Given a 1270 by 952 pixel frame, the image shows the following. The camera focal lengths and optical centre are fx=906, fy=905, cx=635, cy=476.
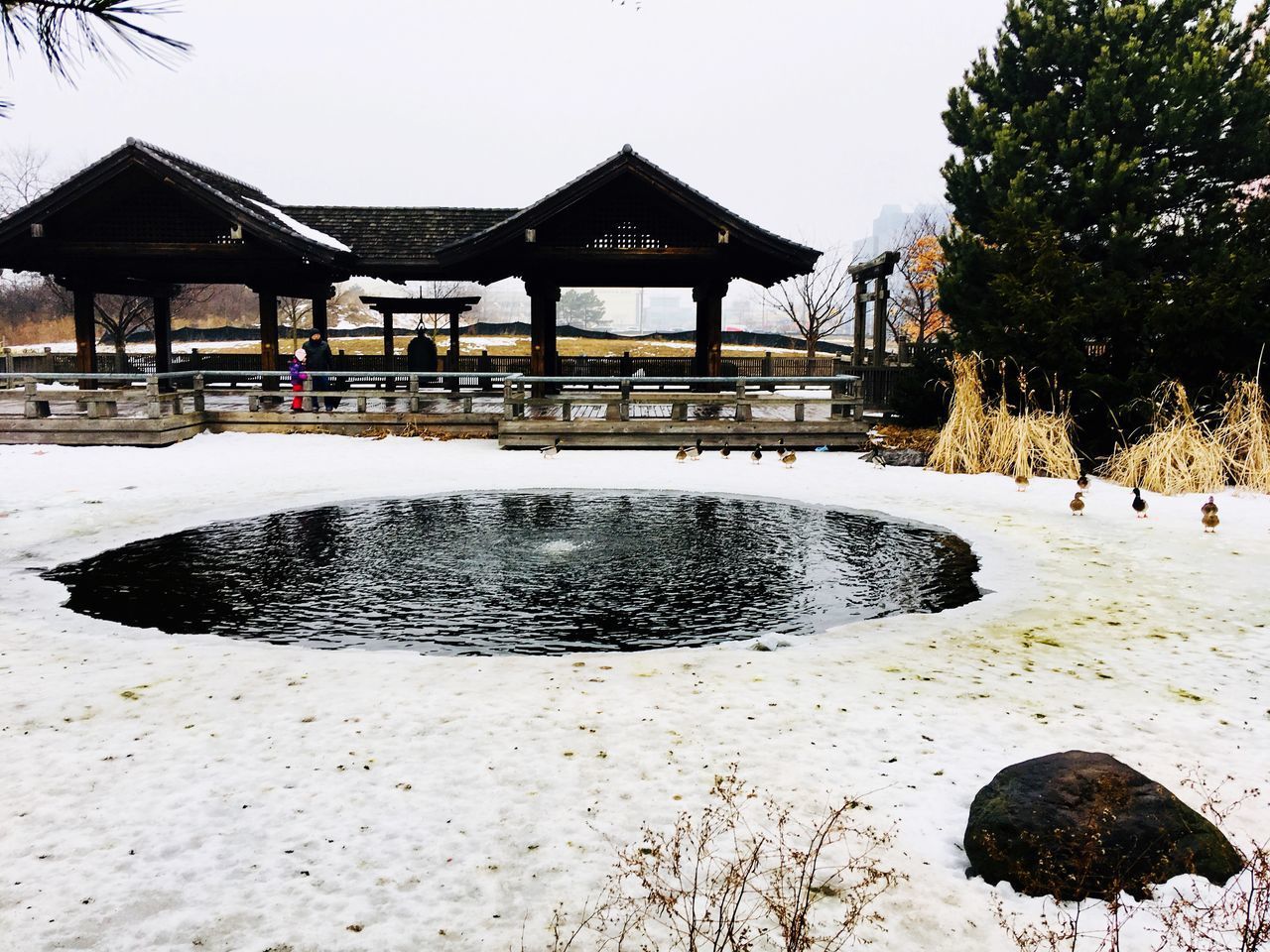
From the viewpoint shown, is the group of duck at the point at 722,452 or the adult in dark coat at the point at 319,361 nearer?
the group of duck at the point at 722,452

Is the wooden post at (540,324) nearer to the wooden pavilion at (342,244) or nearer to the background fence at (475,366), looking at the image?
the wooden pavilion at (342,244)

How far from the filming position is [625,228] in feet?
62.0

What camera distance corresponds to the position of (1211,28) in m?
16.5

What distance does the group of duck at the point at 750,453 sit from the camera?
50.9 ft

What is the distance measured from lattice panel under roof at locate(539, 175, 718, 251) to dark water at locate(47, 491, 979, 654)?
348 inches

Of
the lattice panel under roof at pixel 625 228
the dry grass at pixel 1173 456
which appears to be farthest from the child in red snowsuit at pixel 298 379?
the dry grass at pixel 1173 456

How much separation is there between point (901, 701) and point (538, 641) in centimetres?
262

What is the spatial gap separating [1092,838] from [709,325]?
58.2 feet

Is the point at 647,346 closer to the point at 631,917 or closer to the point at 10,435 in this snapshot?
the point at 10,435

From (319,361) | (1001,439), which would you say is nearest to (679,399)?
(1001,439)

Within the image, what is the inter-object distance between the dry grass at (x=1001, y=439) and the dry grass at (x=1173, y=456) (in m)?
0.78

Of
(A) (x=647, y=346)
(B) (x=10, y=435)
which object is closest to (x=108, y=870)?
(B) (x=10, y=435)

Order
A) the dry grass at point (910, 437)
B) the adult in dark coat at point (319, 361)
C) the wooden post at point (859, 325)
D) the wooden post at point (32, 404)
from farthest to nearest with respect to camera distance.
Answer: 1. the wooden post at point (859, 325)
2. the adult in dark coat at point (319, 361)
3. the wooden post at point (32, 404)
4. the dry grass at point (910, 437)

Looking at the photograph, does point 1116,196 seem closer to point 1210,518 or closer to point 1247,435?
point 1247,435
